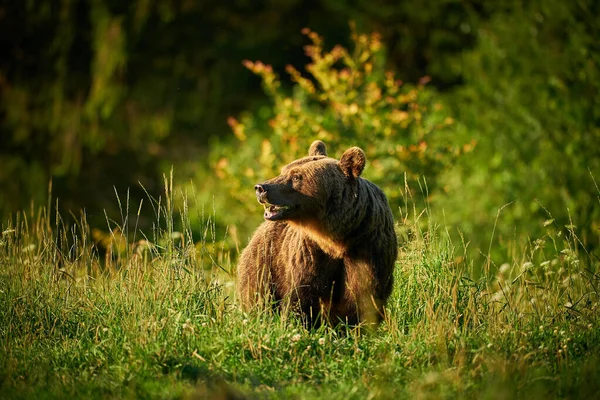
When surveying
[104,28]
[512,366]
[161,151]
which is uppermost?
[104,28]

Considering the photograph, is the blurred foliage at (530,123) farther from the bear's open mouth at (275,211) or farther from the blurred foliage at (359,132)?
the bear's open mouth at (275,211)

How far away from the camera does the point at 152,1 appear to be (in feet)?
62.2

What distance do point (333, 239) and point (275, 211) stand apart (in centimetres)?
44

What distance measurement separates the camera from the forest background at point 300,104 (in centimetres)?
1113

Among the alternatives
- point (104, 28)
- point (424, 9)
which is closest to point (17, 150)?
point (104, 28)

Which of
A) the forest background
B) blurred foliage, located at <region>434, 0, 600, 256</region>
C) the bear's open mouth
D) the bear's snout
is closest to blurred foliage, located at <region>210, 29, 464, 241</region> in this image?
the forest background

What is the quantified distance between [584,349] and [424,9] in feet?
43.8

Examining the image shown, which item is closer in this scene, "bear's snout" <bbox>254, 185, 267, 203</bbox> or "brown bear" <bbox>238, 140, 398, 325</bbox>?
"bear's snout" <bbox>254, 185, 267, 203</bbox>

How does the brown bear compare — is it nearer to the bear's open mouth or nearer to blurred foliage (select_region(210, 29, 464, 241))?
the bear's open mouth

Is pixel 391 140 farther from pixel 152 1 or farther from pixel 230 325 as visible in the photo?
pixel 152 1

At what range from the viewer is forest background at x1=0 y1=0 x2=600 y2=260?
11.1m

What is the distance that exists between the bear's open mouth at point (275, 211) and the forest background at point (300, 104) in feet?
13.4

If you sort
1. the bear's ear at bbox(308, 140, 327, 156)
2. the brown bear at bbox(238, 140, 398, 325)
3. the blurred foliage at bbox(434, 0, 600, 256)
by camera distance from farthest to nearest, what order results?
1. the blurred foliage at bbox(434, 0, 600, 256)
2. the bear's ear at bbox(308, 140, 327, 156)
3. the brown bear at bbox(238, 140, 398, 325)

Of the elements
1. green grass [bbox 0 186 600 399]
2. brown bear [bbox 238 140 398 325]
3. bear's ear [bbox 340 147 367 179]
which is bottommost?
green grass [bbox 0 186 600 399]
